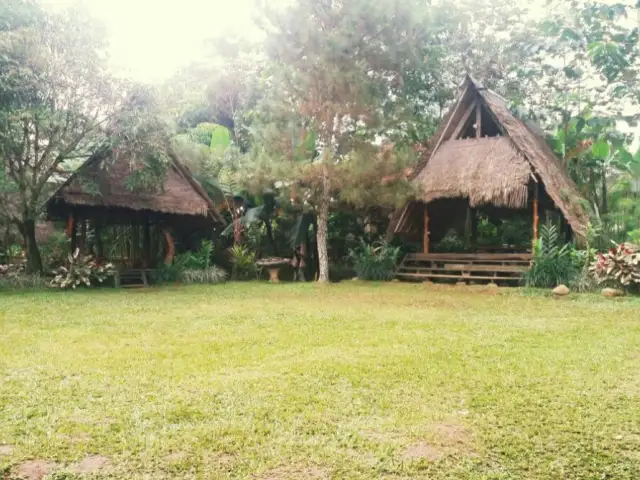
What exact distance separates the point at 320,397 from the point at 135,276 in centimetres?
970

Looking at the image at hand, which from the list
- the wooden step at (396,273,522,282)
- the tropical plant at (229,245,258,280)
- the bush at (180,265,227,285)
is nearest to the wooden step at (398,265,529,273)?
the wooden step at (396,273,522,282)

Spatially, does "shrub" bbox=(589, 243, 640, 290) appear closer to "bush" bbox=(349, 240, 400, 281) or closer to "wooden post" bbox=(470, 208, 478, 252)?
"bush" bbox=(349, 240, 400, 281)

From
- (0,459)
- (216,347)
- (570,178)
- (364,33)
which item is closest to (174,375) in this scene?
(216,347)

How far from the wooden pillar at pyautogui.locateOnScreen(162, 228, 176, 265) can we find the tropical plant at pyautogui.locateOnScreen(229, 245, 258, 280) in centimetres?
146

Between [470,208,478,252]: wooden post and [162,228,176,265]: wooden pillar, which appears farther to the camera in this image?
[470,208,478,252]: wooden post

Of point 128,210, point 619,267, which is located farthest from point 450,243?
point 128,210

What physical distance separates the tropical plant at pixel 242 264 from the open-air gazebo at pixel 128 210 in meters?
0.90

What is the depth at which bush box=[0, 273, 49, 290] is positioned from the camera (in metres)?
10.1

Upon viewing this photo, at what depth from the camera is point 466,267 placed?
11750 millimetres

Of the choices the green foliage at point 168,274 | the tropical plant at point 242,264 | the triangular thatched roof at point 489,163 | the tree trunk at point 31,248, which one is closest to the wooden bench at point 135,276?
the green foliage at point 168,274

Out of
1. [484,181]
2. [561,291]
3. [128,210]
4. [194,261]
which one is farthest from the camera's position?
[194,261]

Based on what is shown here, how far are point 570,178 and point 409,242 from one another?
4.16 meters

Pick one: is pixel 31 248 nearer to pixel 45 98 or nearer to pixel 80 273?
pixel 80 273

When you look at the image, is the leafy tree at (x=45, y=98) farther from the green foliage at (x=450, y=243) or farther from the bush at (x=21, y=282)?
the green foliage at (x=450, y=243)
